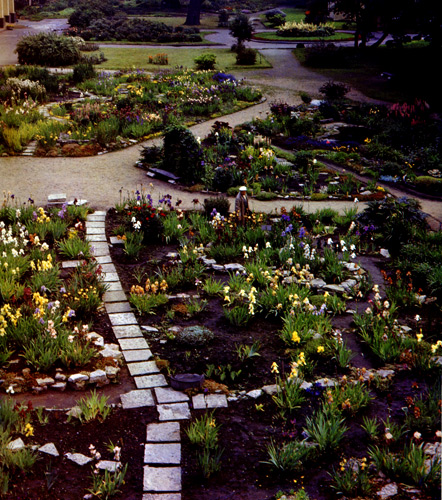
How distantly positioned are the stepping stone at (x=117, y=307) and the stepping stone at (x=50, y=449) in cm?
283

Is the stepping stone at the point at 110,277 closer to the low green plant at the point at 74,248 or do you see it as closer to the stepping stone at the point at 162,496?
the low green plant at the point at 74,248

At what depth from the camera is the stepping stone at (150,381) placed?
7.05 m

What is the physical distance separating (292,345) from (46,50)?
2404cm

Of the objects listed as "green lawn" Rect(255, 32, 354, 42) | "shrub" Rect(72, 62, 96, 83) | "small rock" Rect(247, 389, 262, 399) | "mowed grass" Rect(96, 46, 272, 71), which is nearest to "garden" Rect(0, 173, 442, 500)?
"small rock" Rect(247, 389, 262, 399)

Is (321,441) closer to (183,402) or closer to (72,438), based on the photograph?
(183,402)

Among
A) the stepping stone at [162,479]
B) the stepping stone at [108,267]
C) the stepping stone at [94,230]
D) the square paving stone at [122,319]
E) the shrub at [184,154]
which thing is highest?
the shrub at [184,154]

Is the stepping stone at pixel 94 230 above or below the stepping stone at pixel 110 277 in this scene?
above

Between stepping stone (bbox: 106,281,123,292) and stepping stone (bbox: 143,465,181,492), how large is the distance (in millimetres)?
3765

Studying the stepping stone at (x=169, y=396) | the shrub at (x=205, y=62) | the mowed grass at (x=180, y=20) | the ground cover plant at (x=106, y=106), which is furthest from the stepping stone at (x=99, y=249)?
the mowed grass at (x=180, y=20)

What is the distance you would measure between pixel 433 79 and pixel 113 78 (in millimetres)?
12675

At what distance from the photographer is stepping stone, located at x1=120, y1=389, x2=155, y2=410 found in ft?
22.0

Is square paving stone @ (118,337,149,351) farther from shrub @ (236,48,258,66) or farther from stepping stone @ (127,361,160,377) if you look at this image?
shrub @ (236,48,258,66)

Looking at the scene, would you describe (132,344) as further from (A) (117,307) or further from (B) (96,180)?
(B) (96,180)

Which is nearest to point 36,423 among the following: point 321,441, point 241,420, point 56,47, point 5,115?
point 241,420
